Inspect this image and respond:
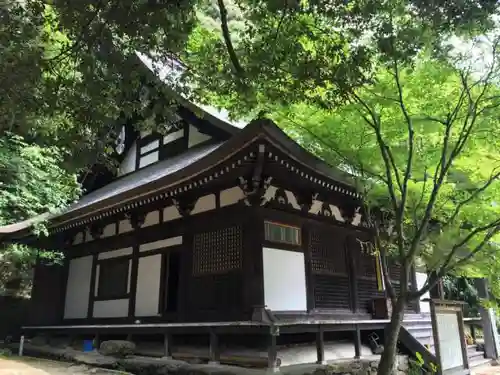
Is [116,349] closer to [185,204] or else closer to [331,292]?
[185,204]

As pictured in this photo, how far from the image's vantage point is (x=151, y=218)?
397 inches

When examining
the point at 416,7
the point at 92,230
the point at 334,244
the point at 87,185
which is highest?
the point at 87,185

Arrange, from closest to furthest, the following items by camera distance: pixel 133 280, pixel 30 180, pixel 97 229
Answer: pixel 133 280
pixel 30 180
pixel 97 229

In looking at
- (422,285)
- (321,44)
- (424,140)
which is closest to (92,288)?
(321,44)

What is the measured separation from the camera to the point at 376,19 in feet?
16.9

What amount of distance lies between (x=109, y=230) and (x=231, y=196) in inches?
183

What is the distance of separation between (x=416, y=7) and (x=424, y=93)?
1.42m

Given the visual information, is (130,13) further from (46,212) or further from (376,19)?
(46,212)

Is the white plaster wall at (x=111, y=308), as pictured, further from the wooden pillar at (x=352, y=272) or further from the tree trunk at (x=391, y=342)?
the tree trunk at (x=391, y=342)

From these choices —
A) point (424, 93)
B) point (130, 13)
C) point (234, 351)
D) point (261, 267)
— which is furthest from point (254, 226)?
point (130, 13)

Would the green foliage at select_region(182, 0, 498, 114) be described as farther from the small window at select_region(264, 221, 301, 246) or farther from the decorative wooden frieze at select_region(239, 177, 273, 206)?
the small window at select_region(264, 221, 301, 246)

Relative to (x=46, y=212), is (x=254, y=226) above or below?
below

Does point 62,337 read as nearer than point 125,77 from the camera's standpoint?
No

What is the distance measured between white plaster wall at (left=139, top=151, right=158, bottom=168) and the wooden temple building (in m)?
0.92
